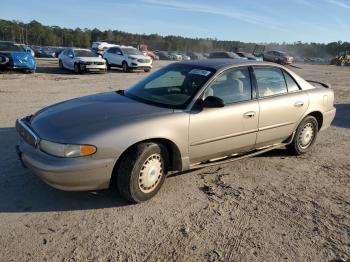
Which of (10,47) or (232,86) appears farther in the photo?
(10,47)

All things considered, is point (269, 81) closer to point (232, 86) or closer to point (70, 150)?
point (232, 86)

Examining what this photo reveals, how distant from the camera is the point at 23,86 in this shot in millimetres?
12938

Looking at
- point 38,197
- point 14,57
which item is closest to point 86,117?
point 38,197

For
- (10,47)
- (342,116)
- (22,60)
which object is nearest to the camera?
(342,116)

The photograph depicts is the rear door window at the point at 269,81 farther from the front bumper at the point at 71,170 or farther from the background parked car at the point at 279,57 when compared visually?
the background parked car at the point at 279,57

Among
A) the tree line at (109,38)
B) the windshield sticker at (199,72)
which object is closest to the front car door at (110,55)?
the windshield sticker at (199,72)

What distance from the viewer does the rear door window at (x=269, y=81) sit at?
201 inches

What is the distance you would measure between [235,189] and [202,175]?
56 cm

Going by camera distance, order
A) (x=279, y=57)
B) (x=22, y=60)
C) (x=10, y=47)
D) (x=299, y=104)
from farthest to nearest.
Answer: (x=279, y=57), (x=10, y=47), (x=22, y=60), (x=299, y=104)

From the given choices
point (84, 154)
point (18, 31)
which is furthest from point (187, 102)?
point (18, 31)

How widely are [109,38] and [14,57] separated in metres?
92.2

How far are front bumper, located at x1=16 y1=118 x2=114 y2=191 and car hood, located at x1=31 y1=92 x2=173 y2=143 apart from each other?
0.20 meters

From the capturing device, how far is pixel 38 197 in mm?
4023

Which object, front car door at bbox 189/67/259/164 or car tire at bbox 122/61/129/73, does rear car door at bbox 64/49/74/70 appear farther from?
front car door at bbox 189/67/259/164
